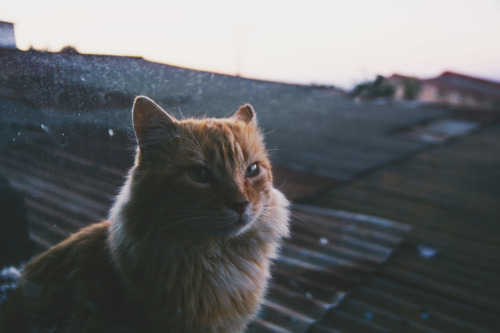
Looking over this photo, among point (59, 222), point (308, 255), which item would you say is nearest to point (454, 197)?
point (308, 255)

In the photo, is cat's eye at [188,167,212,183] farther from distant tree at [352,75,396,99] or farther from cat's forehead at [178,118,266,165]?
distant tree at [352,75,396,99]

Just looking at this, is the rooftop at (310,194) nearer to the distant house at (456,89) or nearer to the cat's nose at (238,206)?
the cat's nose at (238,206)

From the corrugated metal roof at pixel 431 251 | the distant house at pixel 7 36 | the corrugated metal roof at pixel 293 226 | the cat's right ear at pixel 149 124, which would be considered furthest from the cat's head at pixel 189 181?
the corrugated metal roof at pixel 431 251

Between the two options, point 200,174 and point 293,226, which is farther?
point 293,226

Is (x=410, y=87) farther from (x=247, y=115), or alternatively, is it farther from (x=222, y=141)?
(x=222, y=141)

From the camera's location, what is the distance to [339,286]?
78.7 inches

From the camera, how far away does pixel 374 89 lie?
6.61 metres

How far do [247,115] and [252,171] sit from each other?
0.39m

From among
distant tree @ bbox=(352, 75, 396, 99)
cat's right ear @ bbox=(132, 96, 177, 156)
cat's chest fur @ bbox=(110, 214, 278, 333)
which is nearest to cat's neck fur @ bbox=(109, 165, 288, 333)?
cat's chest fur @ bbox=(110, 214, 278, 333)

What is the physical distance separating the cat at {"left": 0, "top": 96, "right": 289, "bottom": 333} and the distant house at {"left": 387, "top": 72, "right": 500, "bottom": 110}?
8471mm

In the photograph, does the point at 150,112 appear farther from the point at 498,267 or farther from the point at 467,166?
the point at 467,166

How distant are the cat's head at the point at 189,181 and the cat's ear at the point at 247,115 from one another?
28 cm

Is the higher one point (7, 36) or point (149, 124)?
point (7, 36)

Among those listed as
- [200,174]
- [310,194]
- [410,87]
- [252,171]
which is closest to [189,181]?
[200,174]
